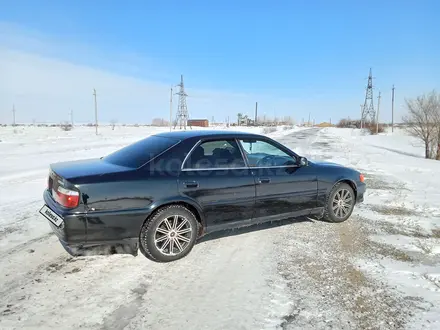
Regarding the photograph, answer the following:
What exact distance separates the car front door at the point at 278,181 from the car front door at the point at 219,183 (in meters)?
0.15

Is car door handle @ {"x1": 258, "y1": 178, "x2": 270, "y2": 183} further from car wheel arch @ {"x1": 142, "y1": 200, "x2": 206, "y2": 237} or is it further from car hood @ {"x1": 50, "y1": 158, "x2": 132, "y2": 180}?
car hood @ {"x1": 50, "y1": 158, "x2": 132, "y2": 180}

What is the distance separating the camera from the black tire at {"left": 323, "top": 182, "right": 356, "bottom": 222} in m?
5.19

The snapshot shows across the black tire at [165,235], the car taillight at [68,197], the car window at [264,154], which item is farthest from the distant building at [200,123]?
the car taillight at [68,197]

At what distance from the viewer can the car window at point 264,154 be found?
448 cm

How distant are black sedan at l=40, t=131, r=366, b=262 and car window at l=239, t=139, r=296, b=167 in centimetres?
1

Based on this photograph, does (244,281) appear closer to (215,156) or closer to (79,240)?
(215,156)

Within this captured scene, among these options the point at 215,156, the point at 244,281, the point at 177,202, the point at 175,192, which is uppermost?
the point at 215,156

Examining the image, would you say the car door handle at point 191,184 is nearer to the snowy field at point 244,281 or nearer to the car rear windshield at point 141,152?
the car rear windshield at point 141,152

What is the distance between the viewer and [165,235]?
3.71m

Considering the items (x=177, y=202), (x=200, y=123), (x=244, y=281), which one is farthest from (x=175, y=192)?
(x=200, y=123)

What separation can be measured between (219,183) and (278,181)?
0.98 meters

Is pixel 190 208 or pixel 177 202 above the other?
pixel 177 202

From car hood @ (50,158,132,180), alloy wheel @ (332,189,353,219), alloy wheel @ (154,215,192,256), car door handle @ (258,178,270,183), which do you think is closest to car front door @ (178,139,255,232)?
car door handle @ (258,178,270,183)

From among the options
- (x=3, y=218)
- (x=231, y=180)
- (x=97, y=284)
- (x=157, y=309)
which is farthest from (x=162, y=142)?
(x=3, y=218)
